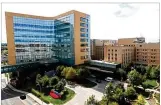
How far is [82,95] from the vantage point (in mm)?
24156

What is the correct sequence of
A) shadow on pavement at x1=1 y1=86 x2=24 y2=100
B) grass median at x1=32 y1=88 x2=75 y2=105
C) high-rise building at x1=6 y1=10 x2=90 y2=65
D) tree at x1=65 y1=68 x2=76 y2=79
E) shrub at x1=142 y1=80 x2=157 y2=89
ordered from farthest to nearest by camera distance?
high-rise building at x1=6 y1=10 x2=90 y2=65
tree at x1=65 y1=68 x2=76 y2=79
shadow on pavement at x1=1 y1=86 x2=24 y2=100
shrub at x1=142 y1=80 x2=157 y2=89
grass median at x1=32 y1=88 x2=75 y2=105

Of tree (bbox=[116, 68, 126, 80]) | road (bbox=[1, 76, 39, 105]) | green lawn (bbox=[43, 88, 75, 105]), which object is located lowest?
road (bbox=[1, 76, 39, 105])

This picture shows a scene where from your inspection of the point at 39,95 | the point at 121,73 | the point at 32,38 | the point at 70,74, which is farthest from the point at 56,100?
the point at 32,38

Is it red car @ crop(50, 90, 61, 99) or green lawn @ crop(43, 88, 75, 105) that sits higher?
red car @ crop(50, 90, 61, 99)

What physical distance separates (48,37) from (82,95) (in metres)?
20.5

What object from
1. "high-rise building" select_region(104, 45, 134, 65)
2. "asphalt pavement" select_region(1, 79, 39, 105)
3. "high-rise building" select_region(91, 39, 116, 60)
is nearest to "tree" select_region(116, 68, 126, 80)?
"high-rise building" select_region(104, 45, 134, 65)

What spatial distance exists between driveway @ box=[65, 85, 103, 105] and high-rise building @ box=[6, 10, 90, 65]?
1016cm

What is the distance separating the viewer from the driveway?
22056 mm

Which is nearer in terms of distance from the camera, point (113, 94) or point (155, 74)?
point (113, 94)

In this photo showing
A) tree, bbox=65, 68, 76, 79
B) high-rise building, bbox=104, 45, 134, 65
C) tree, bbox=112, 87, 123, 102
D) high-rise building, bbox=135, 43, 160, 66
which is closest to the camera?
tree, bbox=112, 87, 123, 102

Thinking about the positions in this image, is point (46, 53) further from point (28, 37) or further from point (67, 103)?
point (67, 103)

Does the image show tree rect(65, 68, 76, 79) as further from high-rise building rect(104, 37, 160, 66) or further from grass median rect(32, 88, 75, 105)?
high-rise building rect(104, 37, 160, 66)

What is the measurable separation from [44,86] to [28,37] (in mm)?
14939

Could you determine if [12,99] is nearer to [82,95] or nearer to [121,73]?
[82,95]
